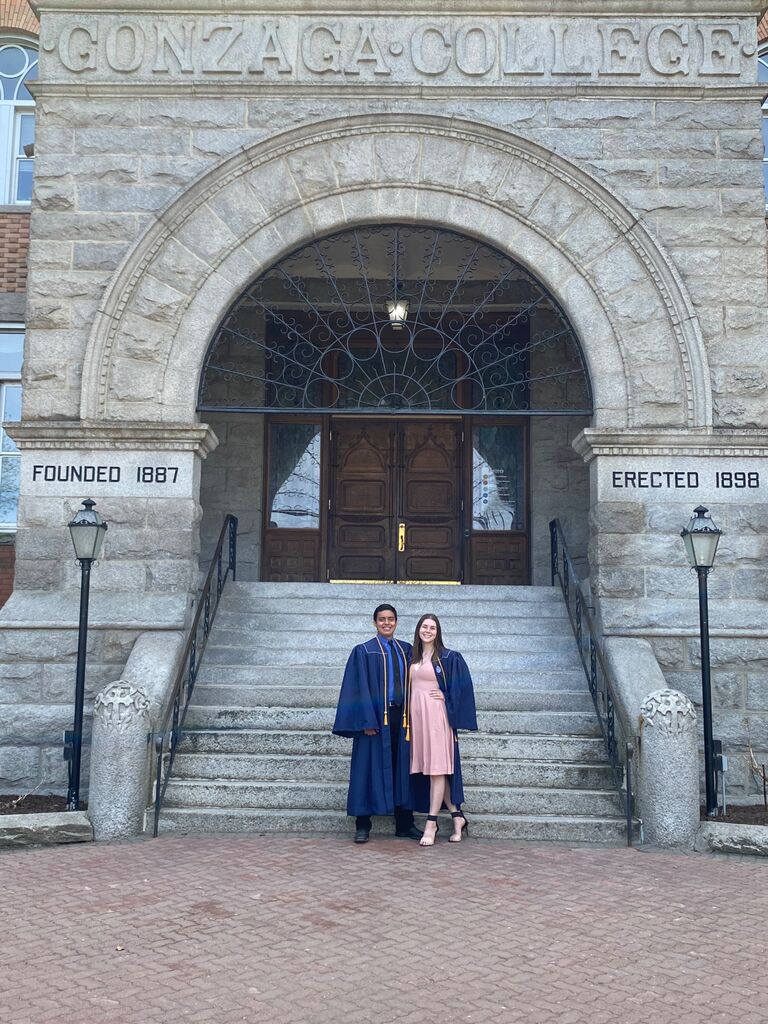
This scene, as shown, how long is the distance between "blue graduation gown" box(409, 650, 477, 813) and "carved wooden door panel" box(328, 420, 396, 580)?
577 cm

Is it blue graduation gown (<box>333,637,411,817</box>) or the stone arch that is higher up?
the stone arch

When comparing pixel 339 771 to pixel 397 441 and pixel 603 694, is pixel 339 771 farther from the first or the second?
pixel 397 441

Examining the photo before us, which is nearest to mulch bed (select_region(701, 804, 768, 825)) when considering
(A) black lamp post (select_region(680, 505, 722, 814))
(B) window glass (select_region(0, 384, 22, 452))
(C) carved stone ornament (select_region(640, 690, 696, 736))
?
(A) black lamp post (select_region(680, 505, 722, 814))

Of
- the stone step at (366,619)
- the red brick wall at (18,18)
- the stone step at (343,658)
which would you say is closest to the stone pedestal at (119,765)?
the stone step at (343,658)

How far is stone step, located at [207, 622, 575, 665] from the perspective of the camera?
9.90m

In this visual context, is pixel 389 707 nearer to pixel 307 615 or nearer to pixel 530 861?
pixel 530 861

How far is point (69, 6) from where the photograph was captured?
10.2 metres

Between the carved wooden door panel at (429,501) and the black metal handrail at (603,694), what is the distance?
7.12 ft

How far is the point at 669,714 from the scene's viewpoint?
7625mm

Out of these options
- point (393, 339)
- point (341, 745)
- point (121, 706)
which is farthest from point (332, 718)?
point (393, 339)

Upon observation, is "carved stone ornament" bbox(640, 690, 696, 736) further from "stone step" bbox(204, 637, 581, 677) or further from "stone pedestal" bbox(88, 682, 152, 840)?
"stone pedestal" bbox(88, 682, 152, 840)

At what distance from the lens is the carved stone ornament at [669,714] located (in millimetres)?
7605

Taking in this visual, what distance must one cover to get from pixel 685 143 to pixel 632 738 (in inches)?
233

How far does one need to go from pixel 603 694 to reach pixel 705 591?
49.4 inches
